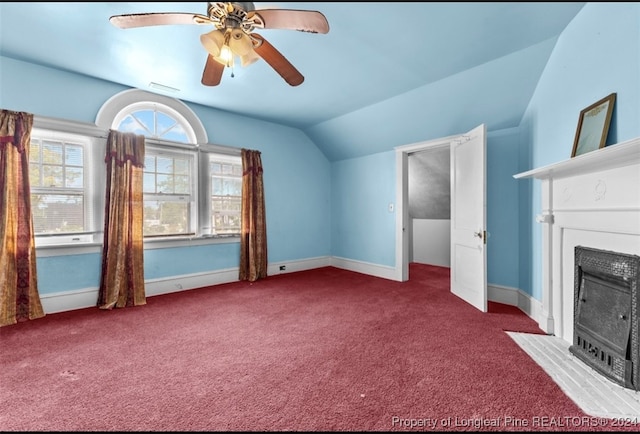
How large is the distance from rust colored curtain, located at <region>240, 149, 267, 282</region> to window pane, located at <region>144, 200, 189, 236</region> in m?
0.84

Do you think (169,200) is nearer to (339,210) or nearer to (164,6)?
(164,6)

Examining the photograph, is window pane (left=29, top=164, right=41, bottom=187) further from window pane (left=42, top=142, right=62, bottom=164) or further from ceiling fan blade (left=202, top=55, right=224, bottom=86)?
ceiling fan blade (left=202, top=55, right=224, bottom=86)

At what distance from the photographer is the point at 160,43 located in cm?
257

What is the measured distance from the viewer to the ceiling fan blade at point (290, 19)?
165 centimetres

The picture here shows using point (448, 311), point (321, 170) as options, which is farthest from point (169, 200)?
point (448, 311)

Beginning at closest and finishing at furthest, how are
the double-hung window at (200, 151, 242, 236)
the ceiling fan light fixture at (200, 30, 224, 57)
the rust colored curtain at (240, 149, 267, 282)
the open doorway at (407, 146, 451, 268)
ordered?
the ceiling fan light fixture at (200, 30, 224, 57) → the double-hung window at (200, 151, 242, 236) → the rust colored curtain at (240, 149, 267, 282) → the open doorway at (407, 146, 451, 268)

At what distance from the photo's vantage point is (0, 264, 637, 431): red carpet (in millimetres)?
1486

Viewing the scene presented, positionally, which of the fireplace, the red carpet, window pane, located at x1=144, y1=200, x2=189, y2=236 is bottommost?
the red carpet

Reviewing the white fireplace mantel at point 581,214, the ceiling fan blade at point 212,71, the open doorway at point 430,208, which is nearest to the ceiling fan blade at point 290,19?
the ceiling fan blade at point 212,71

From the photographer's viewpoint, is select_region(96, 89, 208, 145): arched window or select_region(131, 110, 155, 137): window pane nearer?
select_region(96, 89, 208, 145): arched window

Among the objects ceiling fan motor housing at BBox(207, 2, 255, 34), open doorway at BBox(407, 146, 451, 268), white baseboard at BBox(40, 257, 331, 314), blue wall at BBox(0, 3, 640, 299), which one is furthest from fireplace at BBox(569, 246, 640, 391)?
white baseboard at BBox(40, 257, 331, 314)

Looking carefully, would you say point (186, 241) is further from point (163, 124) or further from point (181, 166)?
point (163, 124)

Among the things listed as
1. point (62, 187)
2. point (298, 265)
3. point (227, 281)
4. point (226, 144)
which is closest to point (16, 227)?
point (62, 187)

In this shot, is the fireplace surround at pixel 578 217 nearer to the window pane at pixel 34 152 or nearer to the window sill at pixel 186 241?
the window sill at pixel 186 241
